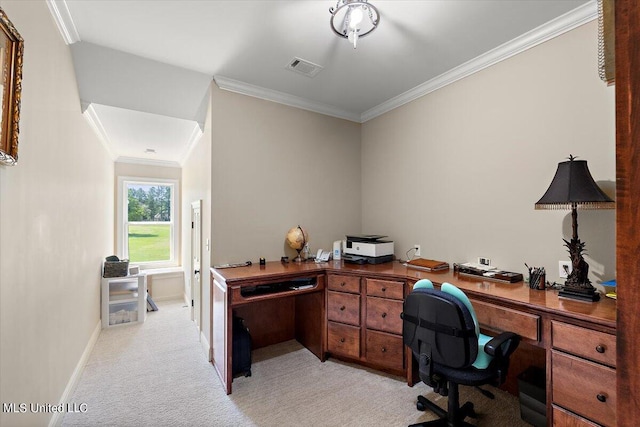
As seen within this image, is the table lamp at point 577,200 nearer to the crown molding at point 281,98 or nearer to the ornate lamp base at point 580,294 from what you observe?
the ornate lamp base at point 580,294

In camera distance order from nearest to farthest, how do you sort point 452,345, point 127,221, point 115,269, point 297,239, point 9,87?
point 9,87 < point 452,345 < point 297,239 < point 115,269 < point 127,221

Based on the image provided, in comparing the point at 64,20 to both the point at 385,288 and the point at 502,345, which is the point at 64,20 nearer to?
the point at 385,288

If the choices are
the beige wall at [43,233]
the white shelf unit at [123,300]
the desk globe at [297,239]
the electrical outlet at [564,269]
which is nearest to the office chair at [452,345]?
the electrical outlet at [564,269]

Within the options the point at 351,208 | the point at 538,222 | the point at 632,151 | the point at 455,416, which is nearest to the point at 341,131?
the point at 351,208

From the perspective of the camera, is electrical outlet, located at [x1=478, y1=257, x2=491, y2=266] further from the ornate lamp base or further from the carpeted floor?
the carpeted floor

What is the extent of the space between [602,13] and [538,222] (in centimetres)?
152

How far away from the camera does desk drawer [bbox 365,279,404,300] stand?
229 centimetres

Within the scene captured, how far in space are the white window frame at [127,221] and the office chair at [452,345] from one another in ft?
15.9

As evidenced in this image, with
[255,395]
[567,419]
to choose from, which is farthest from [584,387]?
[255,395]

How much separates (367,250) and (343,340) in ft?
2.87

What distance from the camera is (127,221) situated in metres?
5.02

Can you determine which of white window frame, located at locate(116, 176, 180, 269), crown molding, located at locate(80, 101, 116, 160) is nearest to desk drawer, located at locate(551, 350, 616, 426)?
crown molding, located at locate(80, 101, 116, 160)

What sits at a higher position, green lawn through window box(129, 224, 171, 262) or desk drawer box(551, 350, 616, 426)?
green lawn through window box(129, 224, 171, 262)

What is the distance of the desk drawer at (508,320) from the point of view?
1560 mm
